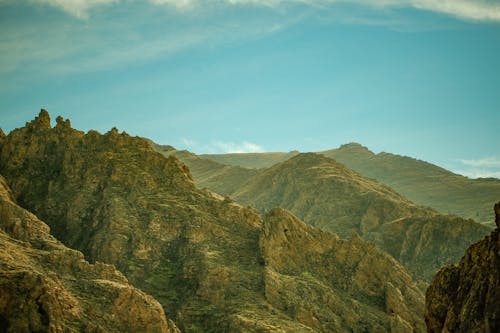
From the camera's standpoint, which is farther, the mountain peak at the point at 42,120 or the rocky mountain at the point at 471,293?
the mountain peak at the point at 42,120

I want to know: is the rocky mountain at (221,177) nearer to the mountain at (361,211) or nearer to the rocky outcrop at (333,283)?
the mountain at (361,211)

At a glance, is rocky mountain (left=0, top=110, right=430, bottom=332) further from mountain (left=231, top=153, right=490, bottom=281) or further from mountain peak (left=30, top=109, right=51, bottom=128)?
mountain (left=231, top=153, right=490, bottom=281)

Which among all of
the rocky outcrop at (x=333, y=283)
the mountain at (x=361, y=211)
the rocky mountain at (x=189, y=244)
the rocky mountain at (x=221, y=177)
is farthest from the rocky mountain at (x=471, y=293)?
the rocky mountain at (x=221, y=177)

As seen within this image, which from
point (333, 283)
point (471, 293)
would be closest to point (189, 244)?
point (333, 283)

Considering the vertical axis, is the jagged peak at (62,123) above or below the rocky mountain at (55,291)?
above

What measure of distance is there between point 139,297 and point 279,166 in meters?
114

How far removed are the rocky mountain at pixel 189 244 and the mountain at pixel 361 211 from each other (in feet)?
107

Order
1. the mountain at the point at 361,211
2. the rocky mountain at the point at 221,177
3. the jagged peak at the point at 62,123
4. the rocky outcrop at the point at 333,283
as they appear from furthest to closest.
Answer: the rocky mountain at the point at 221,177
the mountain at the point at 361,211
the jagged peak at the point at 62,123
the rocky outcrop at the point at 333,283

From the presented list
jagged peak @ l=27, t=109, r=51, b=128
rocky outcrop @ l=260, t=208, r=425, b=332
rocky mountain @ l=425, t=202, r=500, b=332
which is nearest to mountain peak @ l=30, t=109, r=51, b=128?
jagged peak @ l=27, t=109, r=51, b=128

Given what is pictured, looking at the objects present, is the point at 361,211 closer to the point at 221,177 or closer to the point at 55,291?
the point at 221,177

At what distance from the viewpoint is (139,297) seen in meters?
44.4

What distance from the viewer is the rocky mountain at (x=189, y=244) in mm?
56656

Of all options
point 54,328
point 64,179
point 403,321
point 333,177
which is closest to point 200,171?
point 333,177

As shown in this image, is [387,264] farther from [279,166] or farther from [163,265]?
[279,166]
